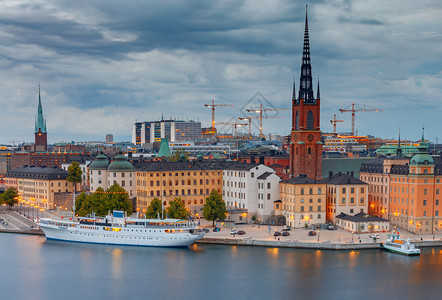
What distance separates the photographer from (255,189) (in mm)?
98562

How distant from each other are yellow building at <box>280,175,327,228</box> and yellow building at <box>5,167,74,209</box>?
4930 centimetres

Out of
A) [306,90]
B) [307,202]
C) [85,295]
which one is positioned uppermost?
[306,90]

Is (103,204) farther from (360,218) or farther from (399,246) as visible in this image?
(399,246)

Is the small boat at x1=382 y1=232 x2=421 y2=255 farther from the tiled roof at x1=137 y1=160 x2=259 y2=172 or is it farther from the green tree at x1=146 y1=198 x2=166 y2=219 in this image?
the green tree at x1=146 y1=198 x2=166 y2=219

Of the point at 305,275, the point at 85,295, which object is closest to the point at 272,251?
the point at 305,275

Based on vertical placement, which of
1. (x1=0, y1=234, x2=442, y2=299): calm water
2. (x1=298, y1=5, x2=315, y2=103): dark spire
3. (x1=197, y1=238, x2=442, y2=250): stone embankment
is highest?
(x1=298, y1=5, x2=315, y2=103): dark spire

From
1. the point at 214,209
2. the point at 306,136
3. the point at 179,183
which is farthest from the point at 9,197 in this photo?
the point at 306,136

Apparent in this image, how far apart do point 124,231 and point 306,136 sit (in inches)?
1469

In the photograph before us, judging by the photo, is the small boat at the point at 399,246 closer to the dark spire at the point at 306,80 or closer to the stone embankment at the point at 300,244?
the stone embankment at the point at 300,244

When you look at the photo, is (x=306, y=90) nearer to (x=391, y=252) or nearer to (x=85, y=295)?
(x=391, y=252)

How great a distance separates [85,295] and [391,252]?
3655cm

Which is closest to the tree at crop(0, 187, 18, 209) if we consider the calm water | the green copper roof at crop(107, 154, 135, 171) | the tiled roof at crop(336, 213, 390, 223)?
the green copper roof at crop(107, 154, 135, 171)

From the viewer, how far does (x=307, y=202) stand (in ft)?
303

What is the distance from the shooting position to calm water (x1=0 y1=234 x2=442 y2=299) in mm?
62469
